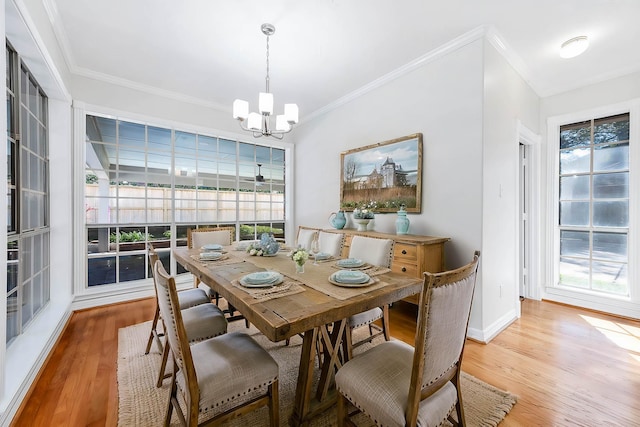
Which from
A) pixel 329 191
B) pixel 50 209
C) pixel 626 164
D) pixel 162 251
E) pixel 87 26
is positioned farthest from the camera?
pixel 329 191

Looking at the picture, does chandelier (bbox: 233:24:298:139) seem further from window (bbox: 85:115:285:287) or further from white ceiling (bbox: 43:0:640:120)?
window (bbox: 85:115:285:287)

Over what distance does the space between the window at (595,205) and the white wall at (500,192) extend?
3.53 feet

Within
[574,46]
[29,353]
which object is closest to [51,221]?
[29,353]

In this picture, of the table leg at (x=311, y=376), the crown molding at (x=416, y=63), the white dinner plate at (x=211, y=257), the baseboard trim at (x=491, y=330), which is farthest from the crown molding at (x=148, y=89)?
the baseboard trim at (x=491, y=330)

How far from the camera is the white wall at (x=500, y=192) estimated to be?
8.29ft

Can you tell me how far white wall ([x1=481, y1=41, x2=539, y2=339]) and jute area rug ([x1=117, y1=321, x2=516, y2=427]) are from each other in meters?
0.88

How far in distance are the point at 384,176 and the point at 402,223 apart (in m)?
0.68

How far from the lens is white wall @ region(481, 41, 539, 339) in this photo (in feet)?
8.29

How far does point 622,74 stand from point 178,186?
5.61m

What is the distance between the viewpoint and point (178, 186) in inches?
155

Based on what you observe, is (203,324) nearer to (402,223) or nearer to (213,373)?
(213,373)

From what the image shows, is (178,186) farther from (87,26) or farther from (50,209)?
(87,26)

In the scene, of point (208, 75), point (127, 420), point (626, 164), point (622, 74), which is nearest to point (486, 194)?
point (626, 164)

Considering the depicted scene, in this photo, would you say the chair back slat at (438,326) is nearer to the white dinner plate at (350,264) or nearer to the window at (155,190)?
the white dinner plate at (350,264)
